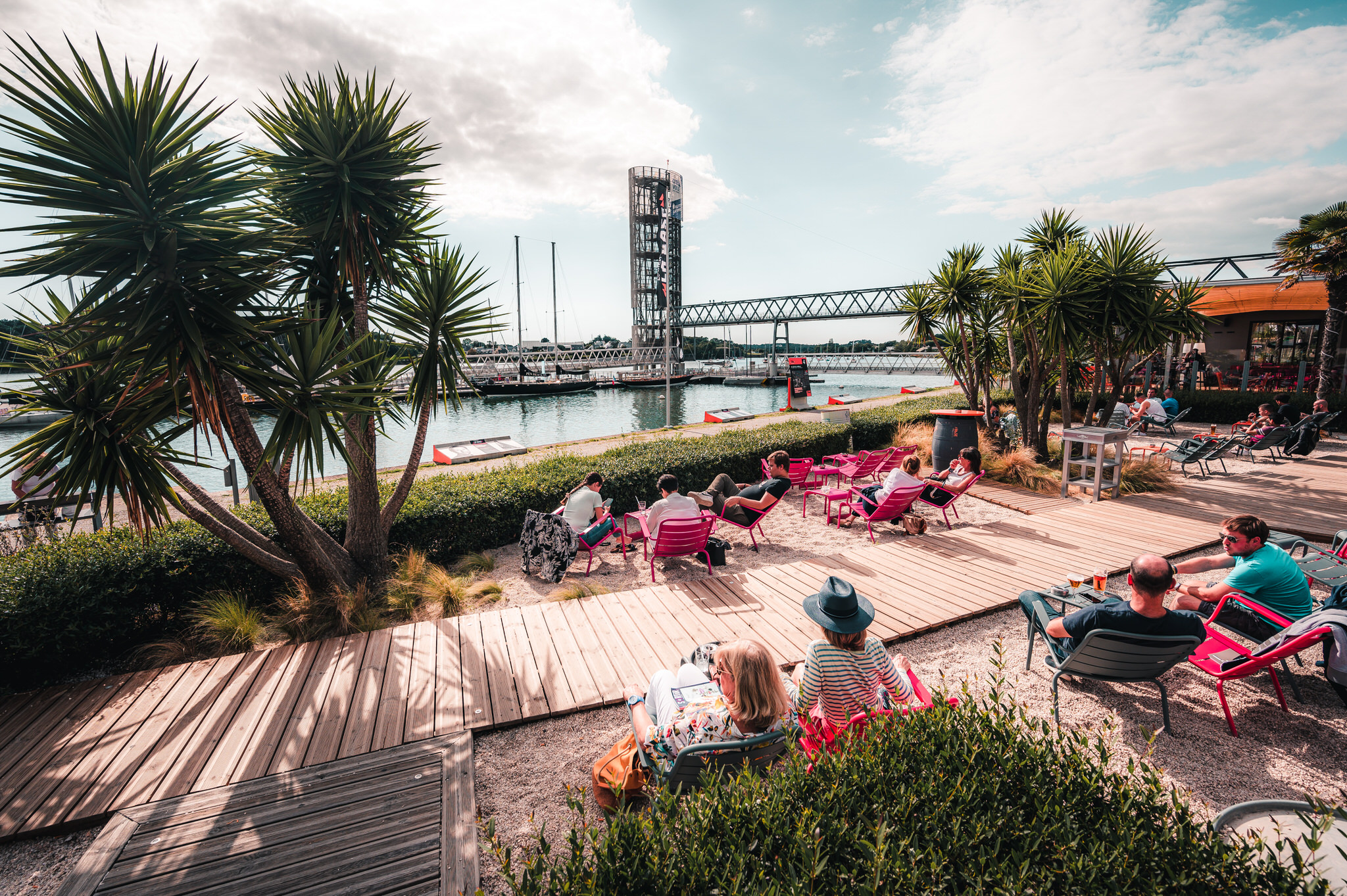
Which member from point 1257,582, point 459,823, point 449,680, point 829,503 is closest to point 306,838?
point 459,823

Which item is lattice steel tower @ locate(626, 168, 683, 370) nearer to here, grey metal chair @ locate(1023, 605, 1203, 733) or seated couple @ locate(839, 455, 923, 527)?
seated couple @ locate(839, 455, 923, 527)

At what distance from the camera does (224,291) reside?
4.17 metres

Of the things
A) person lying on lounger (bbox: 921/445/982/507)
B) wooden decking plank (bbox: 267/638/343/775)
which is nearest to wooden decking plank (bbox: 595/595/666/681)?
wooden decking plank (bbox: 267/638/343/775)

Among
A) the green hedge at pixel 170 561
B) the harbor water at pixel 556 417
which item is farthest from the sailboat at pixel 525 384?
the green hedge at pixel 170 561

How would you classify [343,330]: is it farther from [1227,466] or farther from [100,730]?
[1227,466]

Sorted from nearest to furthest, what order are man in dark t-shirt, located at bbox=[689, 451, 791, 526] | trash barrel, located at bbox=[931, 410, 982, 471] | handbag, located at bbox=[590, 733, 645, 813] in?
1. handbag, located at bbox=[590, 733, 645, 813]
2. man in dark t-shirt, located at bbox=[689, 451, 791, 526]
3. trash barrel, located at bbox=[931, 410, 982, 471]

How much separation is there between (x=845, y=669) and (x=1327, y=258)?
61.4 ft

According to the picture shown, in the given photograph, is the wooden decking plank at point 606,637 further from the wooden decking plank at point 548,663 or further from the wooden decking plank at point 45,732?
the wooden decking plank at point 45,732

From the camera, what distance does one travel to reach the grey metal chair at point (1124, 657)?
3.08 m

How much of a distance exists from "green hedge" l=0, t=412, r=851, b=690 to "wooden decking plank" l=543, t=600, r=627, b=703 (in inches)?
88.3

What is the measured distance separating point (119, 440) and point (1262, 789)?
7274 millimetres

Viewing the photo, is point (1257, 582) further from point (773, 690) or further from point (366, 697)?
point (366, 697)

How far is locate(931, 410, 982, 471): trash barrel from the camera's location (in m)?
9.54

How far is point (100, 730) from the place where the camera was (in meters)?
3.41
